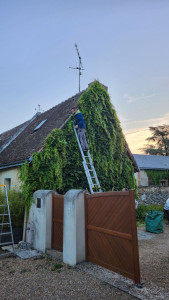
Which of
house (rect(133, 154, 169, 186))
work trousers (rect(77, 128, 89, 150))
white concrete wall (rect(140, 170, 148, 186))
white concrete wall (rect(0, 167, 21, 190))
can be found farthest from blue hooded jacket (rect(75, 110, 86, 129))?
white concrete wall (rect(140, 170, 148, 186))

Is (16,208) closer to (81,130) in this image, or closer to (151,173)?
(81,130)

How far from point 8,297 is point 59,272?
1.32 m

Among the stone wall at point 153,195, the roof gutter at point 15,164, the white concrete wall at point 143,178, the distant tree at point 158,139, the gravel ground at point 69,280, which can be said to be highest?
the distant tree at point 158,139

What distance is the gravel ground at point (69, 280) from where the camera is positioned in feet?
12.6

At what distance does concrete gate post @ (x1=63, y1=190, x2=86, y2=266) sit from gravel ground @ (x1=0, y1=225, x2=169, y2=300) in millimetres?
262

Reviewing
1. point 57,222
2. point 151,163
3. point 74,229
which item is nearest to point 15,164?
point 57,222

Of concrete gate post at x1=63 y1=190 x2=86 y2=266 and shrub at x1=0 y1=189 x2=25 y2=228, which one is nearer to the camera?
concrete gate post at x1=63 y1=190 x2=86 y2=266

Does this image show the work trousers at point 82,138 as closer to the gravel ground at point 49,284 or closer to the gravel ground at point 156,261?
the gravel ground at point 156,261

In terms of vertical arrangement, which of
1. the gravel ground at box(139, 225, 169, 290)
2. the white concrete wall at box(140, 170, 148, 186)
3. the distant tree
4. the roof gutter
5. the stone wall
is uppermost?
the distant tree

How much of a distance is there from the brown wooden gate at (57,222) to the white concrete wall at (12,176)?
2.85m

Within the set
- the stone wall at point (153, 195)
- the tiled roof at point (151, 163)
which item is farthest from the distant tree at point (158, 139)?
the stone wall at point (153, 195)

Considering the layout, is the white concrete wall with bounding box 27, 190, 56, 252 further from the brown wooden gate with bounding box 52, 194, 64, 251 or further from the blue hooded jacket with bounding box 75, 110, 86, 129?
the blue hooded jacket with bounding box 75, 110, 86, 129

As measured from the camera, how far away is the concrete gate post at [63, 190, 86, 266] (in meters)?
5.31

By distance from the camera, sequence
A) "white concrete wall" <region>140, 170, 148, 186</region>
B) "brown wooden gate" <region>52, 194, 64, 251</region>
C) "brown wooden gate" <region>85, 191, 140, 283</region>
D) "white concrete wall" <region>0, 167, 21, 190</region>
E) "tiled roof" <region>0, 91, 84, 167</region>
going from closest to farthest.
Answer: "brown wooden gate" <region>85, 191, 140, 283</region>, "brown wooden gate" <region>52, 194, 64, 251</region>, "white concrete wall" <region>0, 167, 21, 190</region>, "tiled roof" <region>0, 91, 84, 167</region>, "white concrete wall" <region>140, 170, 148, 186</region>
